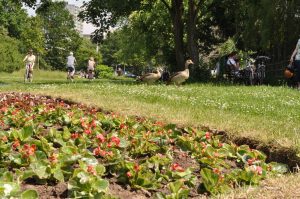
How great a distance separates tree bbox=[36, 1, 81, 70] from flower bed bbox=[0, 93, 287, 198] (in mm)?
113267

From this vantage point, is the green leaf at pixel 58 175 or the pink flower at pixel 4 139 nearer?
the green leaf at pixel 58 175

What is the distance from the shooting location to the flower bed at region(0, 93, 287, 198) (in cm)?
392

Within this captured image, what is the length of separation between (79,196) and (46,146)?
142 centimetres

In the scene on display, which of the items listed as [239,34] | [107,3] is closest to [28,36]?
[239,34]

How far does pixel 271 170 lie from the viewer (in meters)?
5.06

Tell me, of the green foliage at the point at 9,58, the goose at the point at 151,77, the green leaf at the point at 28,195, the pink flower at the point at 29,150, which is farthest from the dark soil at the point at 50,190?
the green foliage at the point at 9,58

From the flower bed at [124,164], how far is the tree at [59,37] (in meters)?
113

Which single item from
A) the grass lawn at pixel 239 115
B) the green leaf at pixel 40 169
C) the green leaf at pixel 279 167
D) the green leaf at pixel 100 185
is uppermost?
the grass lawn at pixel 239 115

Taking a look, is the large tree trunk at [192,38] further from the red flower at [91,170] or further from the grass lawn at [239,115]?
the red flower at [91,170]

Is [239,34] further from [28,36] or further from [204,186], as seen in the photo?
[28,36]

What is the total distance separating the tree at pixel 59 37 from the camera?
11944cm

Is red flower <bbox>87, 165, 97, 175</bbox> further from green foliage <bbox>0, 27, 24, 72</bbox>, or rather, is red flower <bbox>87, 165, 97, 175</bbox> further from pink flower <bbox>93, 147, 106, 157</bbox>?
green foliage <bbox>0, 27, 24, 72</bbox>

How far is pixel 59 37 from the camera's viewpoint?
124438 millimetres

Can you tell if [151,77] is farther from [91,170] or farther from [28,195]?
[28,195]
